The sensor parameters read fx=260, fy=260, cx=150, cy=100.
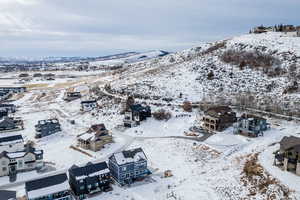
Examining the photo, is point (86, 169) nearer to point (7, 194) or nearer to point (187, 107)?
point (7, 194)

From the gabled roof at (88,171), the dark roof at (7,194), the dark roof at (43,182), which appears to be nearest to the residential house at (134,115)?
the gabled roof at (88,171)

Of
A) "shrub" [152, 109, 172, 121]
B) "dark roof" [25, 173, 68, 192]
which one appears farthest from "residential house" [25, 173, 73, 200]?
"shrub" [152, 109, 172, 121]

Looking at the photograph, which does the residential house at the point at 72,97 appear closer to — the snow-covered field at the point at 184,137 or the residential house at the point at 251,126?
the snow-covered field at the point at 184,137

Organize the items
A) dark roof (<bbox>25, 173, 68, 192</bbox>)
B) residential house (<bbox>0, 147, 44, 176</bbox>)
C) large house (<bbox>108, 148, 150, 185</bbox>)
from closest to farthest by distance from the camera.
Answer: dark roof (<bbox>25, 173, 68, 192</bbox>) < large house (<bbox>108, 148, 150, 185</bbox>) < residential house (<bbox>0, 147, 44, 176</bbox>)

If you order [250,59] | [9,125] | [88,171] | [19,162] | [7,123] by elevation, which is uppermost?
[250,59]

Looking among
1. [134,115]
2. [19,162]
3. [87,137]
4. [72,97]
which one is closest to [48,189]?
[19,162]

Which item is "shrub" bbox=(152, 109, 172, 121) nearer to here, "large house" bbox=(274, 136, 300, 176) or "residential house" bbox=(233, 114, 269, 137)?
"residential house" bbox=(233, 114, 269, 137)

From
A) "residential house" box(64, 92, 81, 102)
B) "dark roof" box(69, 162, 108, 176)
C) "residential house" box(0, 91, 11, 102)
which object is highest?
"residential house" box(64, 92, 81, 102)

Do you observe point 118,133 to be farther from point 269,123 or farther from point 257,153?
point 269,123
